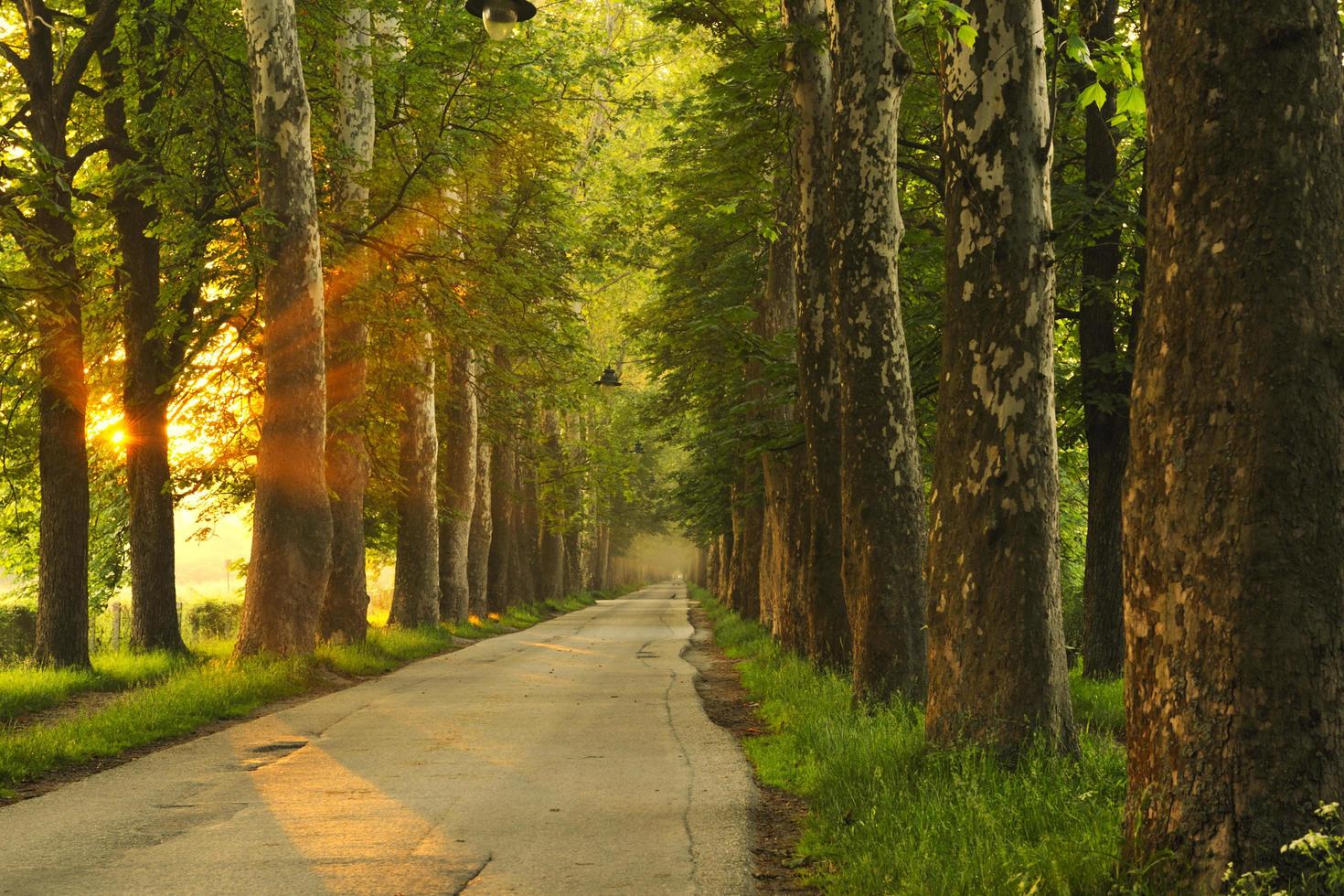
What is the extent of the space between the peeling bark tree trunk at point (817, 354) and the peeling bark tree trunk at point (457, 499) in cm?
1355

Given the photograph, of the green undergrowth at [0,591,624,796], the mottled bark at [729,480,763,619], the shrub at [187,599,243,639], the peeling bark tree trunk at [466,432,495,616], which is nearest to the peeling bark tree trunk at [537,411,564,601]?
the peeling bark tree trunk at [466,432,495,616]

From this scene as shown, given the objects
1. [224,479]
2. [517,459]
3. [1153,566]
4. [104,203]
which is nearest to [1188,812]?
[1153,566]

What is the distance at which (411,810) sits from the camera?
7.23 metres

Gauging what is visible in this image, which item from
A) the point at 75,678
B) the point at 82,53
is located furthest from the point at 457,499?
the point at 82,53

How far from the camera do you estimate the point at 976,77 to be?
25.8ft

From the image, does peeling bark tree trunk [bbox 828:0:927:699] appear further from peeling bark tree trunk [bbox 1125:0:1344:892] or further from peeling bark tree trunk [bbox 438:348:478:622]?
peeling bark tree trunk [bbox 438:348:478:622]

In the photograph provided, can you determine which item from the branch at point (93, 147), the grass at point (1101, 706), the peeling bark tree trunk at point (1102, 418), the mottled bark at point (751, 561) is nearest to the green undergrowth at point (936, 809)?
the grass at point (1101, 706)

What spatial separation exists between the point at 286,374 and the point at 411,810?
343 inches

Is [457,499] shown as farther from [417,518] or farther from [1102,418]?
[1102,418]

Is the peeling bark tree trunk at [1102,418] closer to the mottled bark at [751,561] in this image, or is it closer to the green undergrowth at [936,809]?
the green undergrowth at [936,809]

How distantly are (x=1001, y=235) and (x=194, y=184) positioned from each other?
11241 millimetres

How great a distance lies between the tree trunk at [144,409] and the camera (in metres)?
16.5

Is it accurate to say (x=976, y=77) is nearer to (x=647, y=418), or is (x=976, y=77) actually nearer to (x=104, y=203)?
(x=104, y=203)

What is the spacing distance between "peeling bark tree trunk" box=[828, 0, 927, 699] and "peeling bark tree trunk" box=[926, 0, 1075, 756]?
261 centimetres
